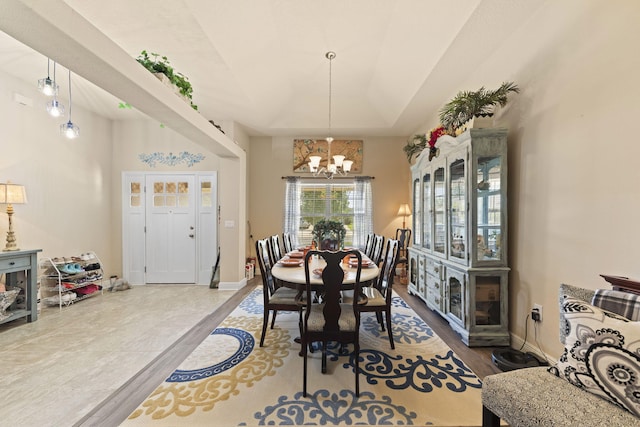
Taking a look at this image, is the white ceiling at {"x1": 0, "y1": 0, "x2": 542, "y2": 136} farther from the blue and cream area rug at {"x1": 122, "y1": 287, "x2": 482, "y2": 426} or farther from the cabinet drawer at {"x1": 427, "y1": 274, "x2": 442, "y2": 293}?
the blue and cream area rug at {"x1": 122, "y1": 287, "x2": 482, "y2": 426}

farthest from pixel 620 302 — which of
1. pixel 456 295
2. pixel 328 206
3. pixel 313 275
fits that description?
pixel 328 206

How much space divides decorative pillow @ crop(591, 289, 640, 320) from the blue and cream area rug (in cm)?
95

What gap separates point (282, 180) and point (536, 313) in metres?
4.32

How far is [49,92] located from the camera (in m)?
2.57

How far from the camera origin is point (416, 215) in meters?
3.88

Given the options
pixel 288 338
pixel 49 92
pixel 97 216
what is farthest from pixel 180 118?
pixel 97 216

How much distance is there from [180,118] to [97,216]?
314cm

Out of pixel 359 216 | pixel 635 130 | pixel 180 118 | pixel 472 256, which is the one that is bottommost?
pixel 472 256

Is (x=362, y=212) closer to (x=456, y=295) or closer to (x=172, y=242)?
(x=456, y=295)

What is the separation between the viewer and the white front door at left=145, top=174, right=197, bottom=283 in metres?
4.66

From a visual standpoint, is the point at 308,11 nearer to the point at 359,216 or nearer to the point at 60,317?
the point at 359,216

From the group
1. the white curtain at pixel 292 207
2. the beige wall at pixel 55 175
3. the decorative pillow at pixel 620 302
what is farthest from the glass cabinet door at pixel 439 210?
the beige wall at pixel 55 175

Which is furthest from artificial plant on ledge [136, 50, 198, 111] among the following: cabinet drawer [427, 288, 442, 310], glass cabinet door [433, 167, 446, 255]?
cabinet drawer [427, 288, 442, 310]

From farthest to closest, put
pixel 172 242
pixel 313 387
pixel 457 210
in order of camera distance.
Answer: pixel 172 242 < pixel 457 210 < pixel 313 387
